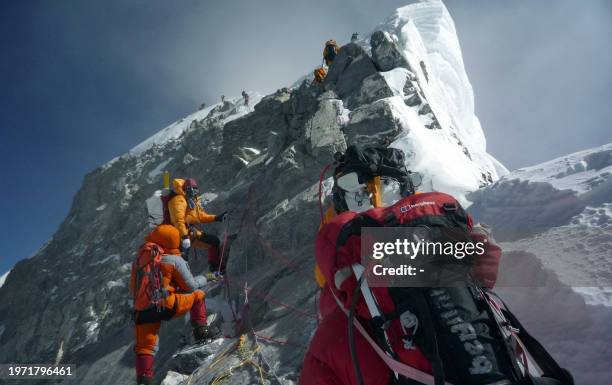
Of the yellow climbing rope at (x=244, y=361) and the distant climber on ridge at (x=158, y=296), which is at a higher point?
the distant climber on ridge at (x=158, y=296)

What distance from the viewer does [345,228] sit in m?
1.76

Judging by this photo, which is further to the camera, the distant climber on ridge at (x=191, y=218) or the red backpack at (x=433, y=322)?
the distant climber on ridge at (x=191, y=218)

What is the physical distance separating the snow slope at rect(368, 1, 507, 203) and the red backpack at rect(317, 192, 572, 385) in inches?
158

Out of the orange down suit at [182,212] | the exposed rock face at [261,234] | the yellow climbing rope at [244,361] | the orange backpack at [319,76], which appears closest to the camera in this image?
the yellow climbing rope at [244,361]

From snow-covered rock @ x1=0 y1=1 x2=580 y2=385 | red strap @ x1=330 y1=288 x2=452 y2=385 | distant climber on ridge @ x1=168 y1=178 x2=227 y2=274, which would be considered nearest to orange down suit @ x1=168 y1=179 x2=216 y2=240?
distant climber on ridge @ x1=168 y1=178 x2=227 y2=274

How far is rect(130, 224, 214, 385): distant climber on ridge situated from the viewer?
4570mm

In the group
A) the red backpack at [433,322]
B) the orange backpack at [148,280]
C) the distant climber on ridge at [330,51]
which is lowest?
the red backpack at [433,322]

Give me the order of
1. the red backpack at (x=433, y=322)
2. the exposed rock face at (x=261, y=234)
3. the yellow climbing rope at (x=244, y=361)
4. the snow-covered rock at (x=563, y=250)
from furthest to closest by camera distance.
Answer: the exposed rock face at (x=261, y=234) → the yellow climbing rope at (x=244, y=361) → the snow-covered rock at (x=563, y=250) → the red backpack at (x=433, y=322)

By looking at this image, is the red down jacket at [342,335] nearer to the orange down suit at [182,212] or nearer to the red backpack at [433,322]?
the red backpack at [433,322]

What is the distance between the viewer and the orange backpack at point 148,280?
460cm

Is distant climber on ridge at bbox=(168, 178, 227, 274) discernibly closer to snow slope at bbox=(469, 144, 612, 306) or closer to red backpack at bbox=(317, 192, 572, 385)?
red backpack at bbox=(317, 192, 572, 385)

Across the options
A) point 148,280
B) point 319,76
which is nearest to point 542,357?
point 148,280

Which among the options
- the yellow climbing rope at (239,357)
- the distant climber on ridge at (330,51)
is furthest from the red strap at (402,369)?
the distant climber on ridge at (330,51)

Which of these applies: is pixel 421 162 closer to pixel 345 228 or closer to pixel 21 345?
pixel 345 228
